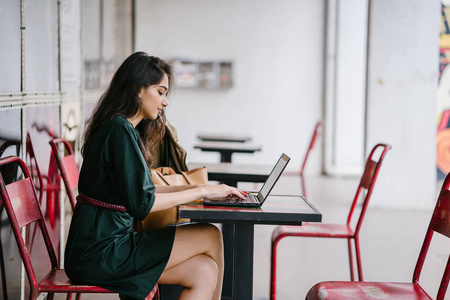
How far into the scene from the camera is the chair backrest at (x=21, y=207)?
2.02m

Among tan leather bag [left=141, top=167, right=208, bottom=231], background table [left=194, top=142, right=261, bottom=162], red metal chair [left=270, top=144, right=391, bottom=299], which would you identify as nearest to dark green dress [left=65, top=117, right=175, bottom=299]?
tan leather bag [left=141, top=167, right=208, bottom=231]

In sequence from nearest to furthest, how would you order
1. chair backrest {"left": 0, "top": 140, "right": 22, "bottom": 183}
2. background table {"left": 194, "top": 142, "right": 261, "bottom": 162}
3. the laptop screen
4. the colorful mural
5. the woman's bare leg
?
1. the woman's bare leg
2. the laptop screen
3. chair backrest {"left": 0, "top": 140, "right": 22, "bottom": 183}
4. background table {"left": 194, "top": 142, "right": 261, "bottom": 162}
5. the colorful mural

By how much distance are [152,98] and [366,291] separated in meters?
1.12

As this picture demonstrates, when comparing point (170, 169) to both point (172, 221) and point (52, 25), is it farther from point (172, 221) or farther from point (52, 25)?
point (52, 25)

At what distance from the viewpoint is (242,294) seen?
2.41 metres

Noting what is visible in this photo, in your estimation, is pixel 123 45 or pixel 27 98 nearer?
pixel 27 98

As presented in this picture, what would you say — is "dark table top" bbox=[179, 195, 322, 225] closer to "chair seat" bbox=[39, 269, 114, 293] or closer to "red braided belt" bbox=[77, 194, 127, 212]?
"red braided belt" bbox=[77, 194, 127, 212]

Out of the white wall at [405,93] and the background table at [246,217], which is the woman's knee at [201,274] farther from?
the white wall at [405,93]

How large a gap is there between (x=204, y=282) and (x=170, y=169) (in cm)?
80

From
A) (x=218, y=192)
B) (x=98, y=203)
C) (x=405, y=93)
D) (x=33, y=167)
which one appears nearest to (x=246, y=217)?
(x=218, y=192)

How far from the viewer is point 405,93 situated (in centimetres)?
593

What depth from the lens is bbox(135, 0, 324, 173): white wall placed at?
27.6ft

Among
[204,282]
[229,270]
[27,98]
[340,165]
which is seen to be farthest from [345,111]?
[204,282]

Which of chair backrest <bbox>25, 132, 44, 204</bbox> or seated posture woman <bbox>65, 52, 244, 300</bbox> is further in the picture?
chair backrest <bbox>25, 132, 44, 204</bbox>
